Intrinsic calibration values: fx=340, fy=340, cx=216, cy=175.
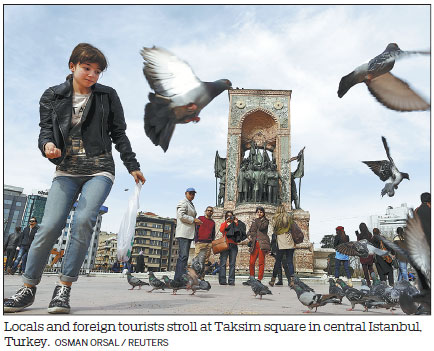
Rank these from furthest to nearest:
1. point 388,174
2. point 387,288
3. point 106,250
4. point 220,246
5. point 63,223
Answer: point 106,250, point 220,246, point 388,174, point 387,288, point 63,223

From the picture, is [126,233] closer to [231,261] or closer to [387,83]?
[387,83]

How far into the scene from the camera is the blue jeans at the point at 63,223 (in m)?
2.47

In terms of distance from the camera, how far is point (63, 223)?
8.46 ft

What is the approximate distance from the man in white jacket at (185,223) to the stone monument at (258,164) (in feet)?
32.4

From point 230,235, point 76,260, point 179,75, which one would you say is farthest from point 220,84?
point 230,235

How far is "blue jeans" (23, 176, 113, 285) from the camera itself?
247 cm

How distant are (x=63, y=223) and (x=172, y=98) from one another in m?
1.35

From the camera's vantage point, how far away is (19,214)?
8419cm

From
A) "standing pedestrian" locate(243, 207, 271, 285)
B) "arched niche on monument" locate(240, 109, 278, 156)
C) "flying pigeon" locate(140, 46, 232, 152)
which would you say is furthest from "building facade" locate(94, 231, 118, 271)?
"flying pigeon" locate(140, 46, 232, 152)

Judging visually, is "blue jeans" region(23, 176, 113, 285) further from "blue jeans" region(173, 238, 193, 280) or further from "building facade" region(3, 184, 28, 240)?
"building facade" region(3, 184, 28, 240)

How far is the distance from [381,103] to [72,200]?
2.66 meters

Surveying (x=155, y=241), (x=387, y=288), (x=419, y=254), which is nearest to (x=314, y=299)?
(x=387, y=288)

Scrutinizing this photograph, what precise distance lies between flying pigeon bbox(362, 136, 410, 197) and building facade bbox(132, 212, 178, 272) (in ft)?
226

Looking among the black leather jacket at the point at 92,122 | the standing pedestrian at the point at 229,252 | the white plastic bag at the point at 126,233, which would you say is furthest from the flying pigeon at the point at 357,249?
the black leather jacket at the point at 92,122
